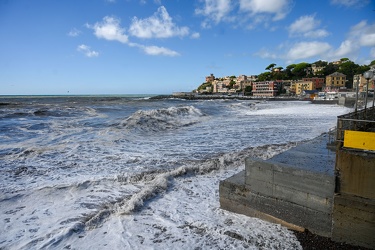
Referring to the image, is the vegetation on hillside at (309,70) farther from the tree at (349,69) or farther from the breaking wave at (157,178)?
the breaking wave at (157,178)

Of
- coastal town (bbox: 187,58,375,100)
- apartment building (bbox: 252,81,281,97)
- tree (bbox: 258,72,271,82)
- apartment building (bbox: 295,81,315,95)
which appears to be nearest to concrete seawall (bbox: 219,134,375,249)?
coastal town (bbox: 187,58,375,100)

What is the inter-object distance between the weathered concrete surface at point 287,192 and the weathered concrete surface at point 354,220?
13 cm

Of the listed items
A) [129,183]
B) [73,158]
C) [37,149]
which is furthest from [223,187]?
[37,149]

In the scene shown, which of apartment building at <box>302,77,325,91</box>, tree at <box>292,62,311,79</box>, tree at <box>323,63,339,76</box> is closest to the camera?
apartment building at <box>302,77,325,91</box>

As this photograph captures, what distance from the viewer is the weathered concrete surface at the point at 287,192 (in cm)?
442

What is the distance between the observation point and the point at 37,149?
11.9 meters

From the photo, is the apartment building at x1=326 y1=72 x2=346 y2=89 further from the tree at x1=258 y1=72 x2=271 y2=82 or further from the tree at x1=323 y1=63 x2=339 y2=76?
the tree at x1=258 y1=72 x2=271 y2=82

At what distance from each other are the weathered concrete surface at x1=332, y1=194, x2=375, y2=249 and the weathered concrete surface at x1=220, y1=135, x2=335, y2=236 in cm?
13

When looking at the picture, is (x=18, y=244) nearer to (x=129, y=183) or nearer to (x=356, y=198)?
(x=129, y=183)

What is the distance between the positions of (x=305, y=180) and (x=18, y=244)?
5626 millimetres

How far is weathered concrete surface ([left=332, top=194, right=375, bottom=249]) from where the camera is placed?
156 inches

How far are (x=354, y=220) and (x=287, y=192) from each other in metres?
1.15

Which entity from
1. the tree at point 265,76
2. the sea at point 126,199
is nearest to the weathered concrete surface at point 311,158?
the sea at point 126,199

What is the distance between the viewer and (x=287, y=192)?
15.6 ft
